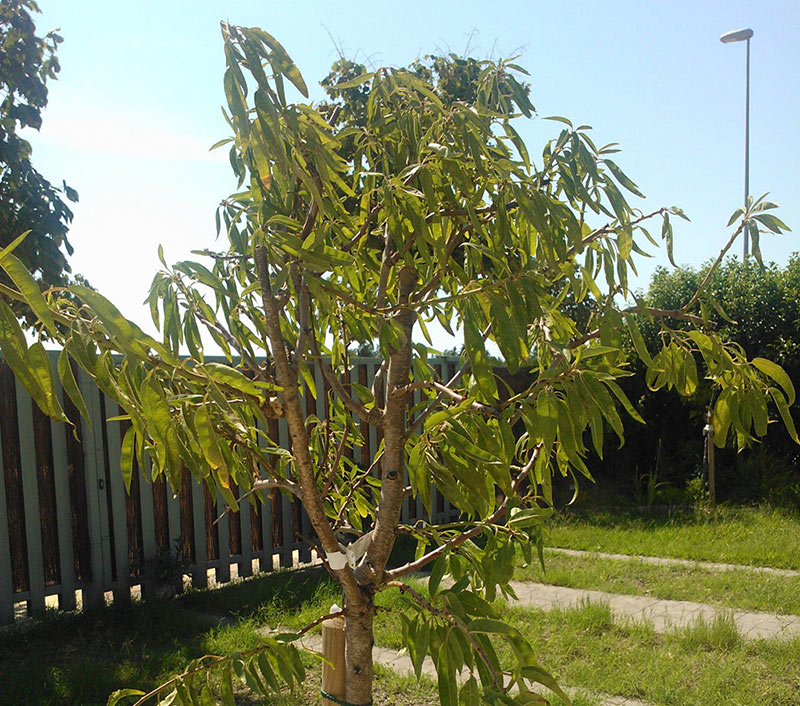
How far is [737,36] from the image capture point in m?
13.4

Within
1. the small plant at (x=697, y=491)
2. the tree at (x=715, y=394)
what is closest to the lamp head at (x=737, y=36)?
the tree at (x=715, y=394)

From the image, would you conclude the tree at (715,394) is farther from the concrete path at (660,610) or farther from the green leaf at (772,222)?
the green leaf at (772,222)

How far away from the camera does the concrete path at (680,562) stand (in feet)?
18.9

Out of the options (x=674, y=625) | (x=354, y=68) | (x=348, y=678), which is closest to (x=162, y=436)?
(x=348, y=678)

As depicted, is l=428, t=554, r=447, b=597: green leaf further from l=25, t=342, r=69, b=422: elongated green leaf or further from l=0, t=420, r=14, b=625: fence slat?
l=0, t=420, r=14, b=625: fence slat

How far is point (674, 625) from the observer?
4.45 meters

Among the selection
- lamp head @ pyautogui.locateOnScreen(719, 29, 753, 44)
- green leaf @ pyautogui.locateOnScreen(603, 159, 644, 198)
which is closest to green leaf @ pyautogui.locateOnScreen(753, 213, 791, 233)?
green leaf @ pyautogui.locateOnScreen(603, 159, 644, 198)

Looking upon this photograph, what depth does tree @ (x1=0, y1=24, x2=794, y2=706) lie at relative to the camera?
1281mm

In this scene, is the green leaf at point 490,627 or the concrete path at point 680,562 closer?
the green leaf at point 490,627

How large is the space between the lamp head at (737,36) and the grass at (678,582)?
10.9 meters

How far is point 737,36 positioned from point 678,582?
11.4 metres

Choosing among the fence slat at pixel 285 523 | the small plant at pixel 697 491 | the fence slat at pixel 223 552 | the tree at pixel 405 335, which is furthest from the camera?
the small plant at pixel 697 491

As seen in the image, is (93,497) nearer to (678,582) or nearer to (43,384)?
(678,582)

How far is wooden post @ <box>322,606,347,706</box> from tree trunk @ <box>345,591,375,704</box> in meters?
0.05
